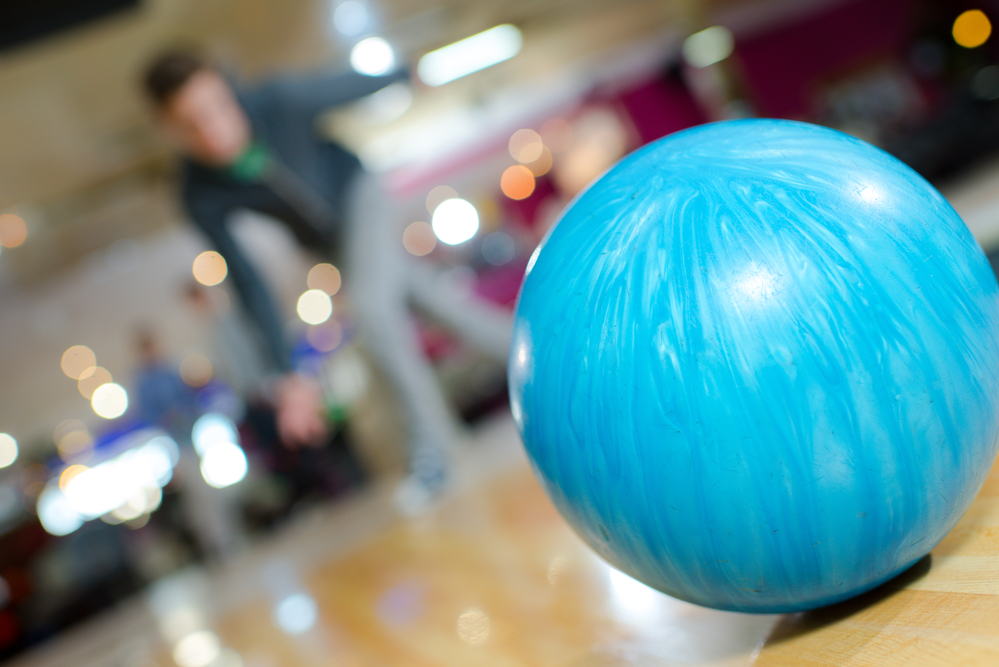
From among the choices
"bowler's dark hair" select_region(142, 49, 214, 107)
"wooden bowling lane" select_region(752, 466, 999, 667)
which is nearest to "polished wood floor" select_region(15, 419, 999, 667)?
"wooden bowling lane" select_region(752, 466, 999, 667)

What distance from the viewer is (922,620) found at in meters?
0.80

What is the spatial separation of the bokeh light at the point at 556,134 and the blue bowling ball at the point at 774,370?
41.2 feet

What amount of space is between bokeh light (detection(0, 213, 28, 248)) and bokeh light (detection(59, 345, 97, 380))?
117 inches

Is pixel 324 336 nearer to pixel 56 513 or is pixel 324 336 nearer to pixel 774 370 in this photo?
pixel 56 513

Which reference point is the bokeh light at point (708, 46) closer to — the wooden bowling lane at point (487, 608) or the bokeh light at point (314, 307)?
the bokeh light at point (314, 307)

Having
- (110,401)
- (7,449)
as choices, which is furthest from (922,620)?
(7,449)

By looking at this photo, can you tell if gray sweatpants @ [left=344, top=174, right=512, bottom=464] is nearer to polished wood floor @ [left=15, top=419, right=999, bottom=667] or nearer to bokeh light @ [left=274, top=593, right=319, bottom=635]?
polished wood floor @ [left=15, top=419, right=999, bottom=667]

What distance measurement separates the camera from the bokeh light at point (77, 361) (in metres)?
11.0

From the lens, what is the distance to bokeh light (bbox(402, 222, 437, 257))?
1284cm

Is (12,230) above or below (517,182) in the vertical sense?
above

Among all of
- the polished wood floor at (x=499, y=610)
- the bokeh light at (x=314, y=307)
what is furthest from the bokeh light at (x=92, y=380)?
the polished wood floor at (x=499, y=610)

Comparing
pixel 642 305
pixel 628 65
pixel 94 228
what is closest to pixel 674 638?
pixel 642 305

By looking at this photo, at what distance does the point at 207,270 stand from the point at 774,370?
11.5 m

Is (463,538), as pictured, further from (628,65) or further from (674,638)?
(628,65)
